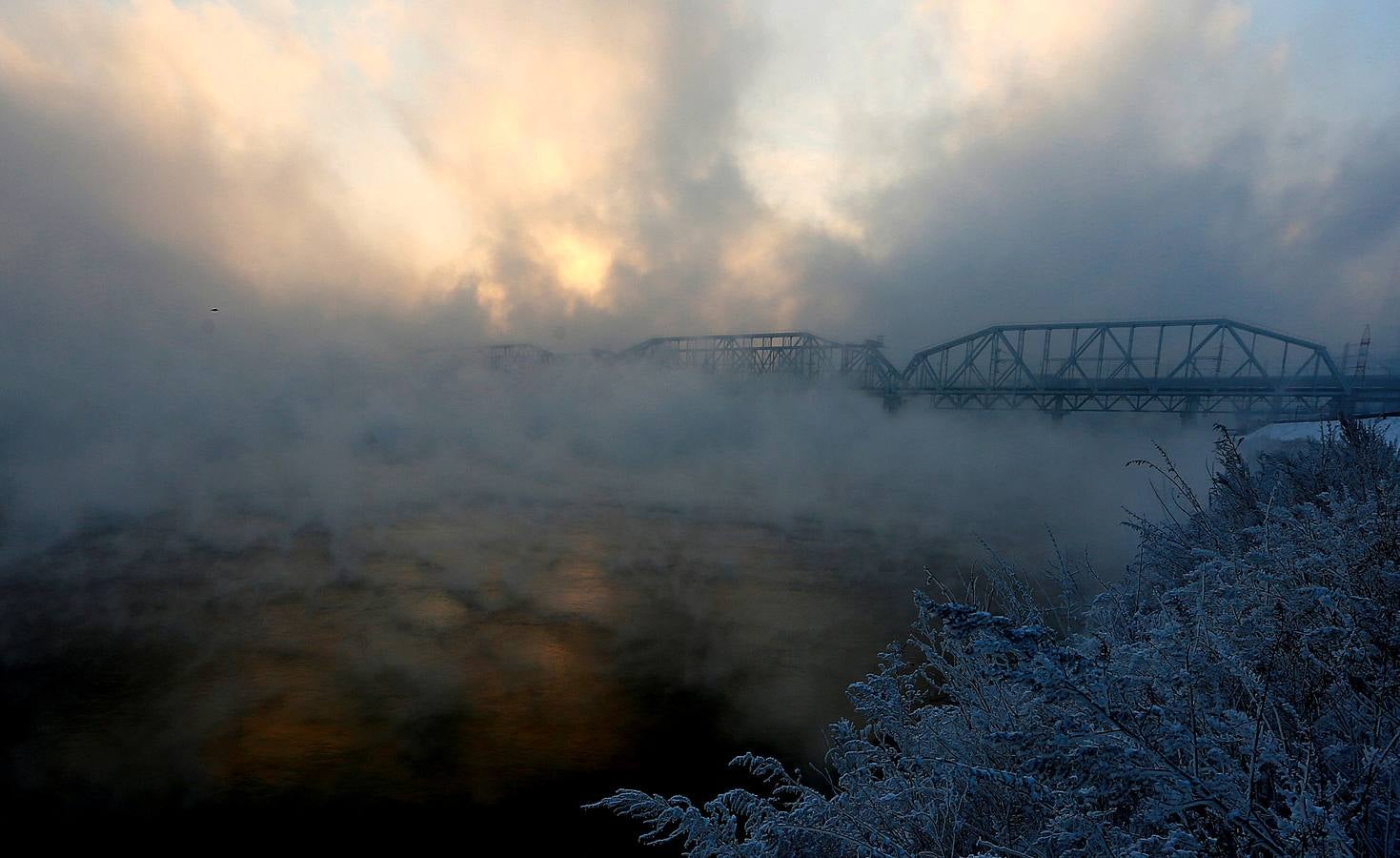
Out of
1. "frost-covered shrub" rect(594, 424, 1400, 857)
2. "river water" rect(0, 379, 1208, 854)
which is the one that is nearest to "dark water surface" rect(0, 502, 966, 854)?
"river water" rect(0, 379, 1208, 854)

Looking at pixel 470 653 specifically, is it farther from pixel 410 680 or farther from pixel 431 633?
pixel 431 633

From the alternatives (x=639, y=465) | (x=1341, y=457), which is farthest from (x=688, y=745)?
(x=639, y=465)

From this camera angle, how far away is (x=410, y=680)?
80.5ft

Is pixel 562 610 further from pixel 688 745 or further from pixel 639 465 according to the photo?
pixel 639 465

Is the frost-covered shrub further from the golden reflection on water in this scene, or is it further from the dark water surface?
the golden reflection on water

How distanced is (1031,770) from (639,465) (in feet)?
339

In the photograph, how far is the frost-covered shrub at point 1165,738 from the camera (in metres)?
3.79

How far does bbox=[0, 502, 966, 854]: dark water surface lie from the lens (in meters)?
17.8

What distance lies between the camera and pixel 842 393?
Answer: 14112cm

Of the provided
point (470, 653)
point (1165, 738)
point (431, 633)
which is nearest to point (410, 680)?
point (470, 653)

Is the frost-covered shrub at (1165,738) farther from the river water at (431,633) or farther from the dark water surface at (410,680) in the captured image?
the dark water surface at (410,680)

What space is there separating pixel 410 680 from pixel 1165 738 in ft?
85.4

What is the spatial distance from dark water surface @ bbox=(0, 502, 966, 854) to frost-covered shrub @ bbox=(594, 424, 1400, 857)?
13107 mm

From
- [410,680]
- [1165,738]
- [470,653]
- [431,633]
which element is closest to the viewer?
[1165,738]
